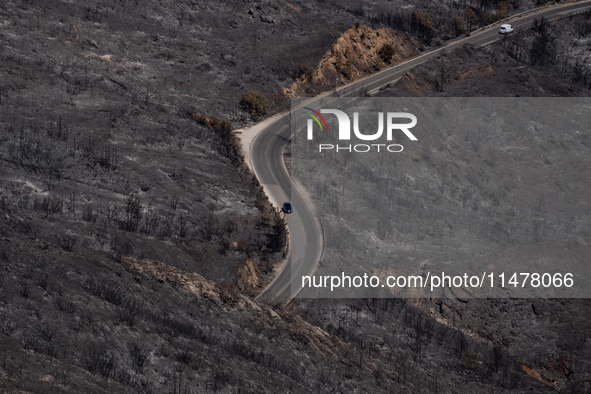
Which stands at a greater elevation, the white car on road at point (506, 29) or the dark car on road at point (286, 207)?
the white car on road at point (506, 29)

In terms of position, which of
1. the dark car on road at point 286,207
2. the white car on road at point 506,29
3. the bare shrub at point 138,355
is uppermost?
the white car on road at point 506,29

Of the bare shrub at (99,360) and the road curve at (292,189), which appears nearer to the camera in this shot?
the bare shrub at (99,360)

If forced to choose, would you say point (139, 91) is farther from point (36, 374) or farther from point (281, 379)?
point (36, 374)

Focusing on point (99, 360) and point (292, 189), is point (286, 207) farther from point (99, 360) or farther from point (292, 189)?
point (99, 360)

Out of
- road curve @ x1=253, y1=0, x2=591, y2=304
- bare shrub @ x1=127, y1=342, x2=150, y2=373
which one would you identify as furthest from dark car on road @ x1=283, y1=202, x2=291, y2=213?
bare shrub @ x1=127, y1=342, x2=150, y2=373

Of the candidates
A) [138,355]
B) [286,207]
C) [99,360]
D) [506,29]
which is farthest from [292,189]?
[506,29]

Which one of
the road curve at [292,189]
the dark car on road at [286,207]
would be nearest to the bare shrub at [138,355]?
the road curve at [292,189]

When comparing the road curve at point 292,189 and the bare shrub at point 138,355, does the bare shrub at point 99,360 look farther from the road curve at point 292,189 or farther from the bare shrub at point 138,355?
the road curve at point 292,189

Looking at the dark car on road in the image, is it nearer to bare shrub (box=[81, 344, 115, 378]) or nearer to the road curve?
the road curve
